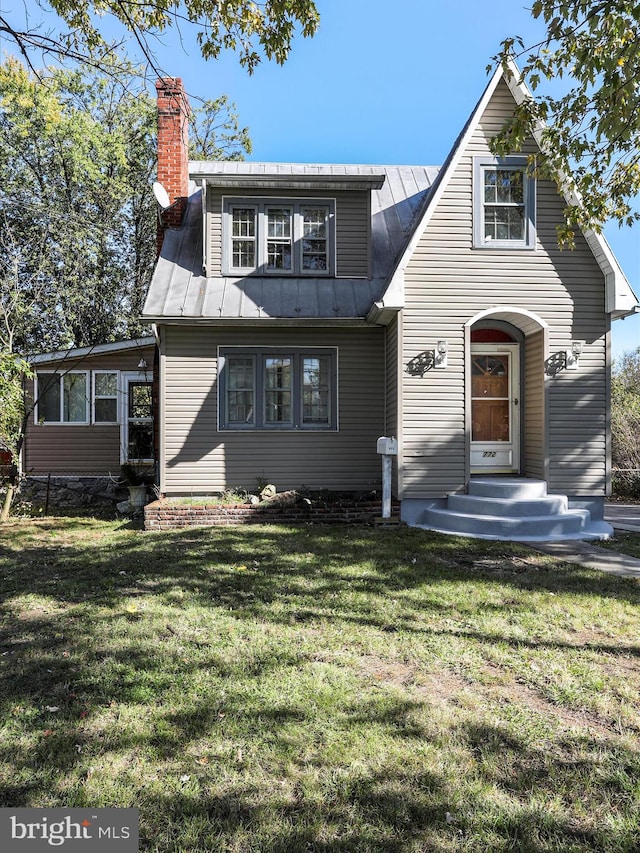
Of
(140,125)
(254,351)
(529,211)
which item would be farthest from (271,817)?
(140,125)

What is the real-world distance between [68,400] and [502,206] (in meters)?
11.3

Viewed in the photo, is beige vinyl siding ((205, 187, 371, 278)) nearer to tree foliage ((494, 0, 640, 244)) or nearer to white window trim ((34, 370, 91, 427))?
tree foliage ((494, 0, 640, 244))

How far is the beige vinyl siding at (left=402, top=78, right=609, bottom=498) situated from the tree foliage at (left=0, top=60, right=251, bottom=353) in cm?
1288

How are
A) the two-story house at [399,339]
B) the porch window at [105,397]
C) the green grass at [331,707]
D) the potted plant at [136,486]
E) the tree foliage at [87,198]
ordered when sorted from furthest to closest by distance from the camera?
the tree foliage at [87,198], the porch window at [105,397], the potted plant at [136,486], the two-story house at [399,339], the green grass at [331,707]

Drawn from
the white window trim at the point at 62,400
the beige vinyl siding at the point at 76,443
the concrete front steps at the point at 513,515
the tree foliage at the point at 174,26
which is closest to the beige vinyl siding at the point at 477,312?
the concrete front steps at the point at 513,515

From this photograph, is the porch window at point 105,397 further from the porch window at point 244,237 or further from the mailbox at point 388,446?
the mailbox at point 388,446

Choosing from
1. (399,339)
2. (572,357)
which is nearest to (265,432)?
(399,339)

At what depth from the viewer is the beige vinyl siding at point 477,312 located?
888cm

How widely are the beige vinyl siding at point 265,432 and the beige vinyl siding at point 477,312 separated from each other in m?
1.35

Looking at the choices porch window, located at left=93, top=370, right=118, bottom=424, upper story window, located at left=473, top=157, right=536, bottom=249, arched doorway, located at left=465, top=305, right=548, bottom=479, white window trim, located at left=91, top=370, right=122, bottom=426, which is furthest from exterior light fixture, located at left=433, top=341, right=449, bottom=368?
porch window, located at left=93, top=370, right=118, bottom=424

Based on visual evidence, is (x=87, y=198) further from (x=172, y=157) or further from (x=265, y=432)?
(x=265, y=432)

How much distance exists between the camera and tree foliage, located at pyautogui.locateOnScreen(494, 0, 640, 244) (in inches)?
196

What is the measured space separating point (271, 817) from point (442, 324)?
7.89m

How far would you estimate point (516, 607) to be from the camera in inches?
191
